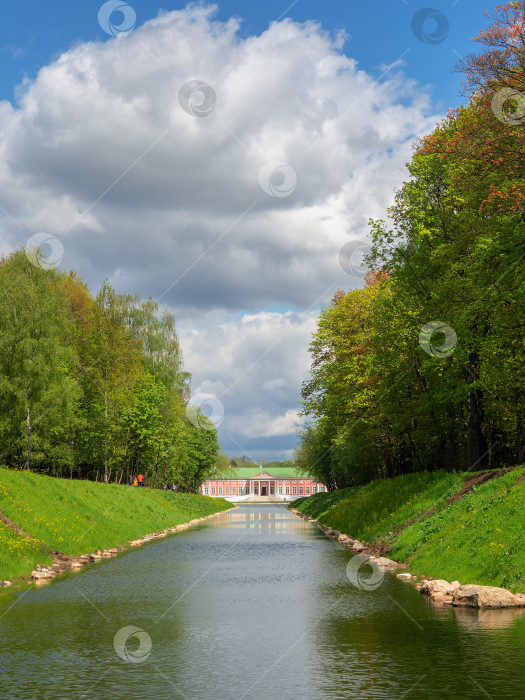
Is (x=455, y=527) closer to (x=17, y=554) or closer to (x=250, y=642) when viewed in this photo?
(x=250, y=642)

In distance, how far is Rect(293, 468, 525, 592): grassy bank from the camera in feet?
77.7

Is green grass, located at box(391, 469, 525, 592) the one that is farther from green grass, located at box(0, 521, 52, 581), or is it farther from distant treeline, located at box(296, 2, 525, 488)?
green grass, located at box(0, 521, 52, 581)

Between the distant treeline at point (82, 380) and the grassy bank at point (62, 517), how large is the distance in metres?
7.41

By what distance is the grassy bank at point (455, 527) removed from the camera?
23688 mm

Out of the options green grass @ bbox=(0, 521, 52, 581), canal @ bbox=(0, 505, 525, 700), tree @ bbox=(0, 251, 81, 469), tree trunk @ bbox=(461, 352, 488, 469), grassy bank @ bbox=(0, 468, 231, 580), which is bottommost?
canal @ bbox=(0, 505, 525, 700)

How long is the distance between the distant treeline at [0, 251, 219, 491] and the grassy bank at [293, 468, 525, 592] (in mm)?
29266

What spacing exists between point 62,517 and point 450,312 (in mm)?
24955

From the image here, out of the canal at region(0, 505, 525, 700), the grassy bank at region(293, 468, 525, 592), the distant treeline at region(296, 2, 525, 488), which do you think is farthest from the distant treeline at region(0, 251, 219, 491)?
the canal at region(0, 505, 525, 700)

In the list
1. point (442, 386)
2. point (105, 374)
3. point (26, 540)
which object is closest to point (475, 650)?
point (26, 540)

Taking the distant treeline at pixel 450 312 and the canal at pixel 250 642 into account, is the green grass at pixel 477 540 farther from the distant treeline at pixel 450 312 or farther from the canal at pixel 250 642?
the distant treeline at pixel 450 312

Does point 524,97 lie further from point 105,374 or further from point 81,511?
point 105,374

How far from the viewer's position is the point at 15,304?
6166cm

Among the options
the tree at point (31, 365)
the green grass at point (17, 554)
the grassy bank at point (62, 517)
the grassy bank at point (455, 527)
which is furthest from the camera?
the tree at point (31, 365)

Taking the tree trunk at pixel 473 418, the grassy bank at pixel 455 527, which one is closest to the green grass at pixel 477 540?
the grassy bank at pixel 455 527
